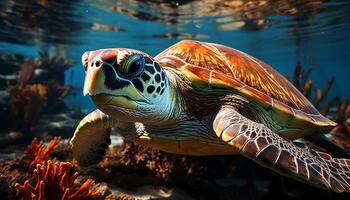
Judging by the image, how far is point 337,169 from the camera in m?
2.06

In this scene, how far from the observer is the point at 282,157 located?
1.88 m

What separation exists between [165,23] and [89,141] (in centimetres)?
1119

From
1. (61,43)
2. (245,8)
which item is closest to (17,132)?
(245,8)

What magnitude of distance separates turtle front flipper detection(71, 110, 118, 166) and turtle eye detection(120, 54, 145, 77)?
137 cm

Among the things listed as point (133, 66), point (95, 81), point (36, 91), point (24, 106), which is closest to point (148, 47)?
point (36, 91)

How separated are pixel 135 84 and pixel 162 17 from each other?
444 inches

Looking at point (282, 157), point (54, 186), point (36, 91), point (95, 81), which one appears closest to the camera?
point (95, 81)

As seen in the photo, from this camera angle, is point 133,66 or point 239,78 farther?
point 239,78

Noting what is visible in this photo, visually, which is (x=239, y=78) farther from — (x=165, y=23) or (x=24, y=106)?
(x=165, y=23)

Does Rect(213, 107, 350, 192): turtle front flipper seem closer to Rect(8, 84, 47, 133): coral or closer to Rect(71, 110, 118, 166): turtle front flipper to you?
Rect(71, 110, 118, 166): turtle front flipper

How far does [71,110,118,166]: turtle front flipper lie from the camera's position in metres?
3.18

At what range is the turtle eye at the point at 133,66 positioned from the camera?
6.09ft

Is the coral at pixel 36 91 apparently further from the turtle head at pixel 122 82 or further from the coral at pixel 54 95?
the turtle head at pixel 122 82

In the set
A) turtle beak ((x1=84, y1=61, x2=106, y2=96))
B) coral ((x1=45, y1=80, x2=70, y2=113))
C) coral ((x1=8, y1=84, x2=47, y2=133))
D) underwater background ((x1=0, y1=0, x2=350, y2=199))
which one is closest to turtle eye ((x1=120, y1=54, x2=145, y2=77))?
turtle beak ((x1=84, y1=61, x2=106, y2=96))
